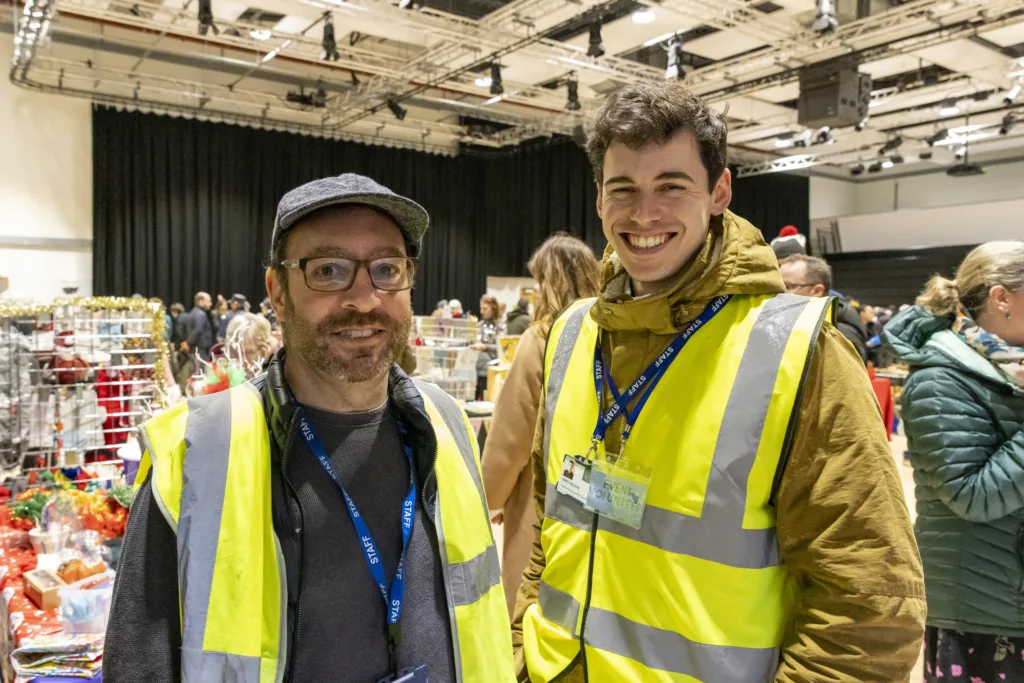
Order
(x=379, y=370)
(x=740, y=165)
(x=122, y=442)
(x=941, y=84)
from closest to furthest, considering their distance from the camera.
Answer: (x=379, y=370) → (x=122, y=442) → (x=941, y=84) → (x=740, y=165)

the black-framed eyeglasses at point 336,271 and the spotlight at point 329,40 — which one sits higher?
the spotlight at point 329,40

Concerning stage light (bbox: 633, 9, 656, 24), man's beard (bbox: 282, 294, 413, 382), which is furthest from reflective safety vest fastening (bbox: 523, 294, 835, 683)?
stage light (bbox: 633, 9, 656, 24)

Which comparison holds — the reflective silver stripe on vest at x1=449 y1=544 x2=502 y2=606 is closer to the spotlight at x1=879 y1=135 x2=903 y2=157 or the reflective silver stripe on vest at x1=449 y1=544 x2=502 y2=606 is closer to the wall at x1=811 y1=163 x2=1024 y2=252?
the spotlight at x1=879 y1=135 x2=903 y2=157

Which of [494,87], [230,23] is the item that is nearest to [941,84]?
[494,87]

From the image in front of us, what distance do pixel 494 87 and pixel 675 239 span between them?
8371 millimetres

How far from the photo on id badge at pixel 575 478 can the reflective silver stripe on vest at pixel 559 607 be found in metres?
0.18

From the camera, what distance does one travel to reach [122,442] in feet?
10.3

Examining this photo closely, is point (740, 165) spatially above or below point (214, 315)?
above

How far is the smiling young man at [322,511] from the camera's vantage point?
0.99 meters

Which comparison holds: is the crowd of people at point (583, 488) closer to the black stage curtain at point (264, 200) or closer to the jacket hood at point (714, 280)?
the jacket hood at point (714, 280)

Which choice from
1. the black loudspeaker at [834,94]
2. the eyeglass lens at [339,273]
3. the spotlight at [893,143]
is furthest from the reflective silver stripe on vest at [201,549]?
the spotlight at [893,143]

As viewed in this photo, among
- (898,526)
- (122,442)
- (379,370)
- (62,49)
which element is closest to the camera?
(898,526)

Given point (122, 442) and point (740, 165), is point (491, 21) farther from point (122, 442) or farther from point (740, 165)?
point (740, 165)

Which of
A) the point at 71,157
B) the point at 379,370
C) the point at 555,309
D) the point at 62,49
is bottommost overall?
the point at 379,370
